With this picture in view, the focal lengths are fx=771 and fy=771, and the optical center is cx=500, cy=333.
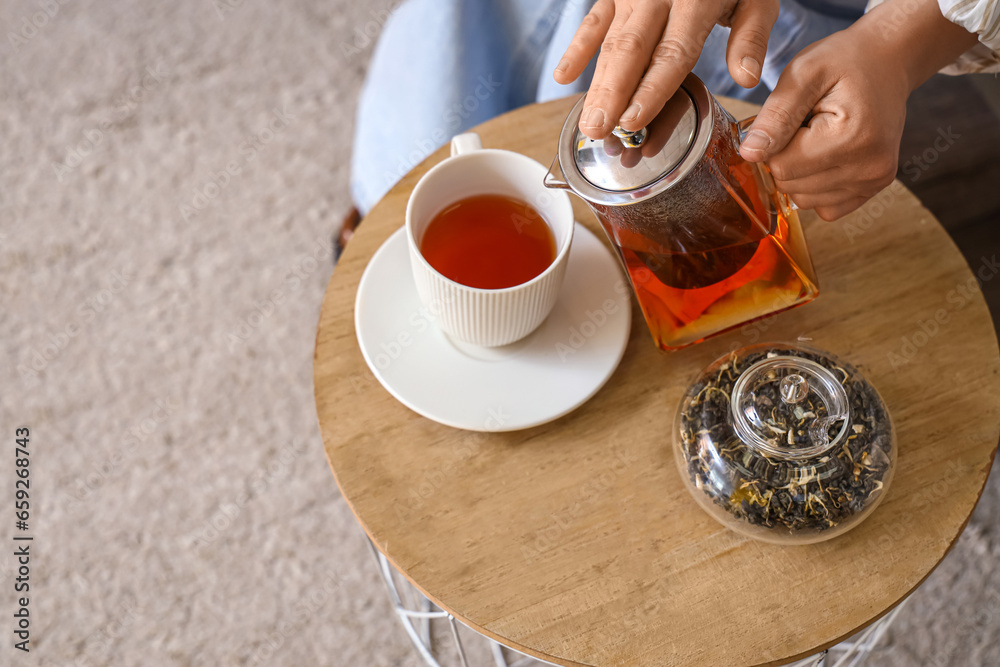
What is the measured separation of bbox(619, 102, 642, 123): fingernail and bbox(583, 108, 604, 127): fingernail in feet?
0.05

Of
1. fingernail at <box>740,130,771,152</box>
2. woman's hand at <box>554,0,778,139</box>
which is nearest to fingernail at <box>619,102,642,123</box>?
woman's hand at <box>554,0,778,139</box>

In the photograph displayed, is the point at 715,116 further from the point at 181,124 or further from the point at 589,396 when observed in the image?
the point at 181,124

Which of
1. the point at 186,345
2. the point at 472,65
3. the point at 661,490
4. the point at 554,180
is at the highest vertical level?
the point at 554,180

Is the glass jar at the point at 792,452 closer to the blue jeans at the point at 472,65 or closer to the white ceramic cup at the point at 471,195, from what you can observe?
the white ceramic cup at the point at 471,195

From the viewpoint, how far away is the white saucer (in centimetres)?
71

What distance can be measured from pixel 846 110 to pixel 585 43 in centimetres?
23

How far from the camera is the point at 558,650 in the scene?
0.63m

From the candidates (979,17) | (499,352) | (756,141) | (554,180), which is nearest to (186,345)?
(499,352)

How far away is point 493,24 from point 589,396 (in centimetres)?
59

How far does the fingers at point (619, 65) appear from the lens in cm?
57

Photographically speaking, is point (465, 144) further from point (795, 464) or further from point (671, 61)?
point (795, 464)

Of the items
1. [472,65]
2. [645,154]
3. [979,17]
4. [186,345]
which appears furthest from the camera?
[186,345]

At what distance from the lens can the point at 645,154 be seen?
1.83 feet

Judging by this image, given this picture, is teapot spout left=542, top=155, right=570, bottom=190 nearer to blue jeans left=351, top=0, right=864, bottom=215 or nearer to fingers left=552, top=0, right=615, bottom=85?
fingers left=552, top=0, right=615, bottom=85
